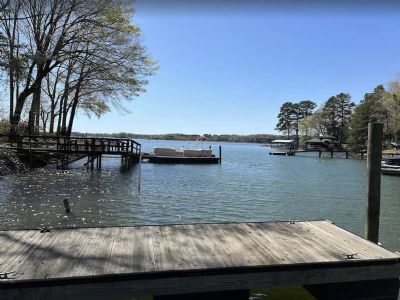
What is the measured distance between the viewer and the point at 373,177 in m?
7.54

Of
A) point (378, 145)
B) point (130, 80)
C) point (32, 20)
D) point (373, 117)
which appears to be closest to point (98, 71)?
point (130, 80)

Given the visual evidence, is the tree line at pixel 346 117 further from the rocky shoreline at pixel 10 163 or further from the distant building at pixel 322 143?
the rocky shoreline at pixel 10 163

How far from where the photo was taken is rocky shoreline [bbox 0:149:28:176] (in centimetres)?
2338

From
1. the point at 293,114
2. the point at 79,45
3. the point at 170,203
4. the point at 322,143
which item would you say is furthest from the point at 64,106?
the point at 293,114

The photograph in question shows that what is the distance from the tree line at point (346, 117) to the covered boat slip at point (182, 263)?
165ft

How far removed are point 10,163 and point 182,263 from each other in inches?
880

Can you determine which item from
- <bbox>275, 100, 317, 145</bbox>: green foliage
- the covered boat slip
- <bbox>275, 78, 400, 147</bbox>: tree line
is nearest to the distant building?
<bbox>275, 78, 400, 147</bbox>: tree line

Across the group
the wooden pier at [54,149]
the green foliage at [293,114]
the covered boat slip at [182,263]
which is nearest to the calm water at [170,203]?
the wooden pier at [54,149]

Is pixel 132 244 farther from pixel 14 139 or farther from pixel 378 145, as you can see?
pixel 14 139

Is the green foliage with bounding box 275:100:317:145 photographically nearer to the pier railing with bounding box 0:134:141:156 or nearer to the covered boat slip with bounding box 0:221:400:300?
the pier railing with bounding box 0:134:141:156

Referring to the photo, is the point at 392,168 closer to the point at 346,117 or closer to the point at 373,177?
the point at 373,177

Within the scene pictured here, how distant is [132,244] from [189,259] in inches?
44.4

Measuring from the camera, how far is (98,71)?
35.1 m

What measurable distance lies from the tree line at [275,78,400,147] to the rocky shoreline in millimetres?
43063
